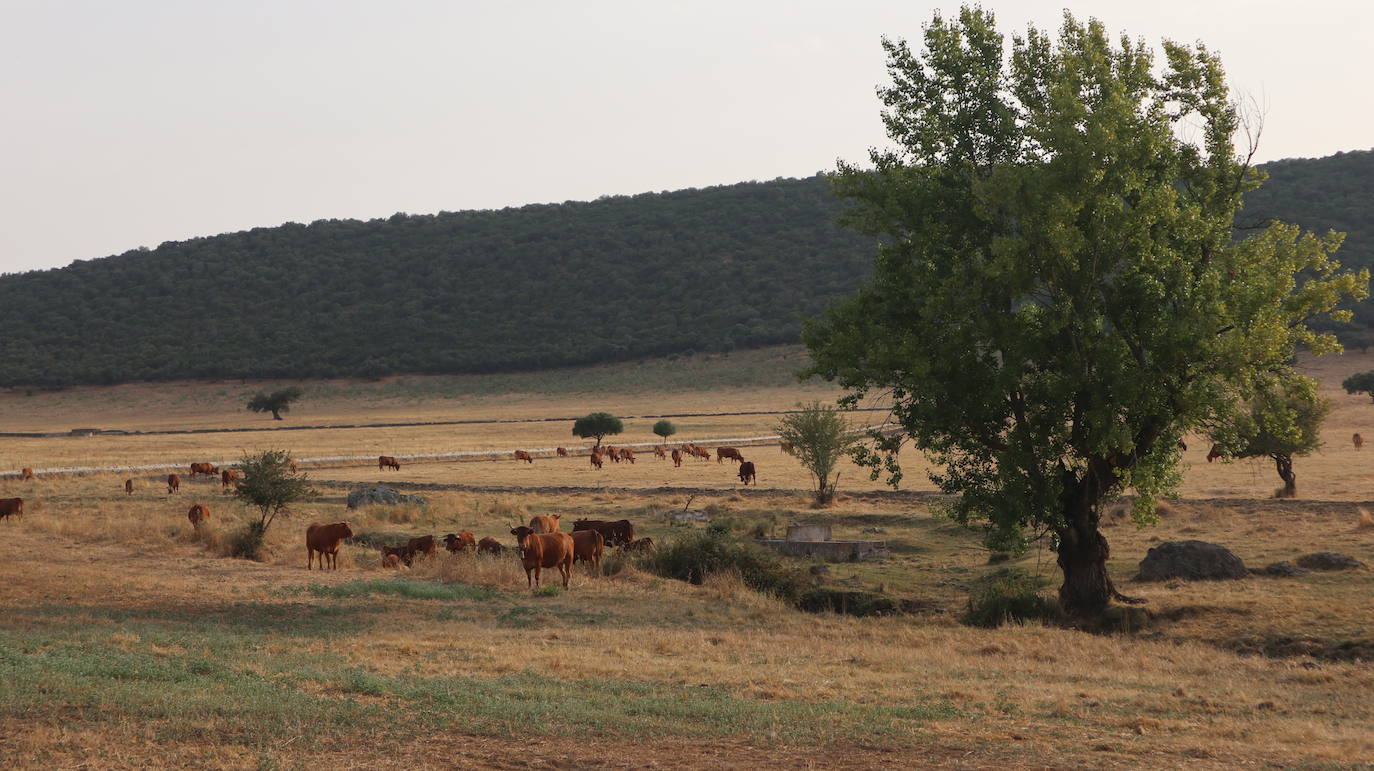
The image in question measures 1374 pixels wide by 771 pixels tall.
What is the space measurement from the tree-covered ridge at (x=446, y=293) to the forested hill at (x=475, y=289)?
0.29 m

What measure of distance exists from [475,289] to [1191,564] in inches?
4926

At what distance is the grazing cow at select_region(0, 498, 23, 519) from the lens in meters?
29.7

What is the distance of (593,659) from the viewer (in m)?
13.9

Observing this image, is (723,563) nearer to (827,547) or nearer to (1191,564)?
(827,547)

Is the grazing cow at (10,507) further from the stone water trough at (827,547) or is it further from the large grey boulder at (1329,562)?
the large grey boulder at (1329,562)

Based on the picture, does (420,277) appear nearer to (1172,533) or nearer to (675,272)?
(675,272)

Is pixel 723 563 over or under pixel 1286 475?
under

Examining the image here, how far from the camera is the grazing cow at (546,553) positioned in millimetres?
20266

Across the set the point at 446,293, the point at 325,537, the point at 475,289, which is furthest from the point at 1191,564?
the point at 475,289

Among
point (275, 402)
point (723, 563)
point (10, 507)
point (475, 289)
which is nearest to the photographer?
point (723, 563)

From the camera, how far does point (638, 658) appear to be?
14.3 metres

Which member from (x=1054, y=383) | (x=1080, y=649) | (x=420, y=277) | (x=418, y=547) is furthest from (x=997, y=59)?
(x=420, y=277)

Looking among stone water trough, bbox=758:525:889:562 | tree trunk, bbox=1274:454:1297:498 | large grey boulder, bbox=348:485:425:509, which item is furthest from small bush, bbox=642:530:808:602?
tree trunk, bbox=1274:454:1297:498

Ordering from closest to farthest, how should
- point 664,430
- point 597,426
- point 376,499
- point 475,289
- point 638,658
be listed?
point 638,658, point 376,499, point 664,430, point 597,426, point 475,289
